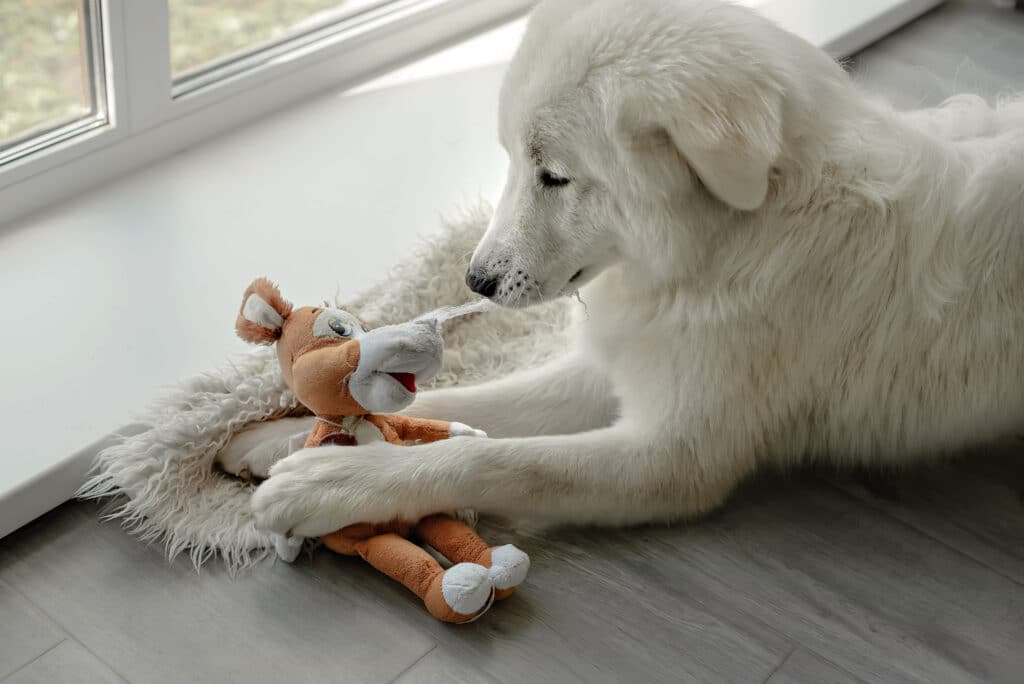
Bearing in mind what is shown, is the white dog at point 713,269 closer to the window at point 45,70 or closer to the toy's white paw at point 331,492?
the toy's white paw at point 331,492

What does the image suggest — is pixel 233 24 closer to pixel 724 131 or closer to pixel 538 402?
pixel 538 402

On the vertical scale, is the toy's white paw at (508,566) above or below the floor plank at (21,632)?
above

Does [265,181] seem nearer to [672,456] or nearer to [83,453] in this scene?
[83,453]

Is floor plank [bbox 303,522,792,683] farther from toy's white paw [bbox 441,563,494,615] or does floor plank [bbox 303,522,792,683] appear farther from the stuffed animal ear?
the stuffed animal ear

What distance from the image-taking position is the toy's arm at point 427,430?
6.04 feet

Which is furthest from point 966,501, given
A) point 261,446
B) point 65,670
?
point 65,670

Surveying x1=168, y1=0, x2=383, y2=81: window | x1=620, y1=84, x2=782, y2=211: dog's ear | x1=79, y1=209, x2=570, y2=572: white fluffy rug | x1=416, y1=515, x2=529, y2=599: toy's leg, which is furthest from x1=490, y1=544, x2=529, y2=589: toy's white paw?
x1=168, y1=0, x2=383, y2=81: window

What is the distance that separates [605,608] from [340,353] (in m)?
0.56

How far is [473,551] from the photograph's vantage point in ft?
5.56

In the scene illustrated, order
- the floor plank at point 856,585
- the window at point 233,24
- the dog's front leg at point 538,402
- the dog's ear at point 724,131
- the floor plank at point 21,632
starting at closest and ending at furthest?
the dog's ear at point 724,131
the floor plank at point 21,632
the floor plank at point 856,585
the dog's front leg at point 538,402
the window at point 233,24

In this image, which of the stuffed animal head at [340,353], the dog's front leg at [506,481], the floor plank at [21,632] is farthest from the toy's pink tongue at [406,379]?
the floor plank at [21,632]

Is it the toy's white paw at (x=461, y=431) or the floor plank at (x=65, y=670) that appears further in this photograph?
the toy's white paw at (x=461, y=431)

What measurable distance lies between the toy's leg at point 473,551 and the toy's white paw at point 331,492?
0.18ft

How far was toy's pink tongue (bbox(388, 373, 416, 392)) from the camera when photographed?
1617 millimetres
